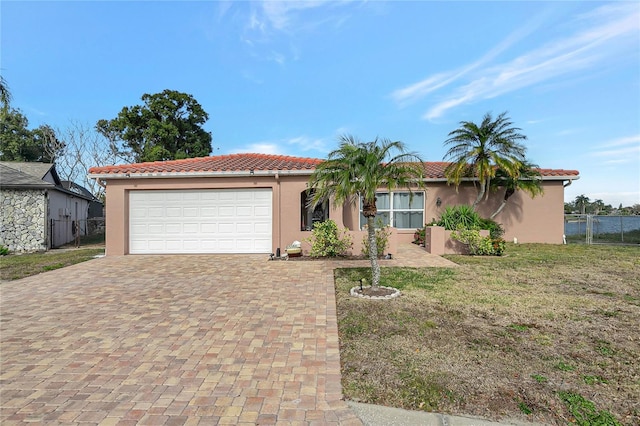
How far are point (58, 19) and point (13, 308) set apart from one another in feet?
31.1

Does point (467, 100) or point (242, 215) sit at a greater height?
point (467, 100)

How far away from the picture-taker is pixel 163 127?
26750mm

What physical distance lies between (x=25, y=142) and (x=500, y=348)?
39594mm

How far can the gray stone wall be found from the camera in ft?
46.9

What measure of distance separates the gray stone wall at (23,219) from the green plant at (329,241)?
13221 millimetres

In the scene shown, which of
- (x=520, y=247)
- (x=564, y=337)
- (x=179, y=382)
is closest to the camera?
(x=179, y=382)

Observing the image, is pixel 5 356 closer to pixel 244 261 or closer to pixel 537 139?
pixel 244 261

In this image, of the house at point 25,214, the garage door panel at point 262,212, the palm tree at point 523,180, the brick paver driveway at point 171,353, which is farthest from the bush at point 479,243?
the house at point 25,214

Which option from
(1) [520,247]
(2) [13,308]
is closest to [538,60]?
(1) [520,247]

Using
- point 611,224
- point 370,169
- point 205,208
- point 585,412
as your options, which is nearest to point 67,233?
point 205,208

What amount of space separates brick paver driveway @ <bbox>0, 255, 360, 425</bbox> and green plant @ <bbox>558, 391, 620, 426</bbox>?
1.73 metres

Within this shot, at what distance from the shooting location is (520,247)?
41.0 ft

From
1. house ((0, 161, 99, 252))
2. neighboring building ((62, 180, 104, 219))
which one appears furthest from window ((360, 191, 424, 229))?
neighboring building ((62, 180, 104, 219))

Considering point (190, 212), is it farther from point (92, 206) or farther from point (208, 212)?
point (92, 206)
